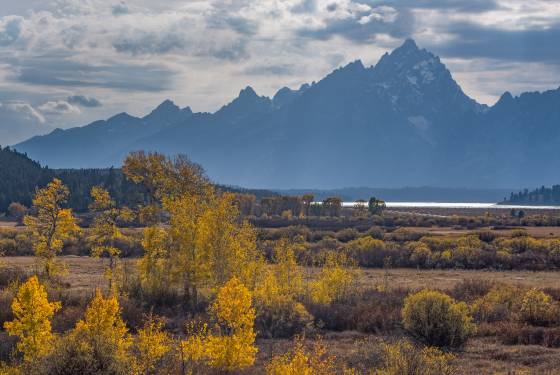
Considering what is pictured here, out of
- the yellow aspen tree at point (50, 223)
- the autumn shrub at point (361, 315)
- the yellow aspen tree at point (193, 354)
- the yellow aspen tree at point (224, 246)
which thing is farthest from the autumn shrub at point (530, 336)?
the yellow aspen tree at point (50, 223)

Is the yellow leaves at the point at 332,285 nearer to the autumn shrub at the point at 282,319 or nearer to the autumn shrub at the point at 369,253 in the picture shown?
the autumn shrub at the point at 282,319

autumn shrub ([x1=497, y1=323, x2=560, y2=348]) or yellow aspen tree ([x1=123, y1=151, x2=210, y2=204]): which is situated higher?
yellow aspen tree ([x1=123, y1=151, x2=210, y2=204])

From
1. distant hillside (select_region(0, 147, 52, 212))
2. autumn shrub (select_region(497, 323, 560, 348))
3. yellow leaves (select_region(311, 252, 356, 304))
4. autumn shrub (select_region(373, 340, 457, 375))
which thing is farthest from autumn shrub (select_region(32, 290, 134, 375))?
distant hillside (select_region(0, 147, 52, 212))

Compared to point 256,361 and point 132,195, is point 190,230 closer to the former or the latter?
point 256,361

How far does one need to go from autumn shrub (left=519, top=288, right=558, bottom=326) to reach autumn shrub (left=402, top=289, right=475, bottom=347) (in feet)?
13.1

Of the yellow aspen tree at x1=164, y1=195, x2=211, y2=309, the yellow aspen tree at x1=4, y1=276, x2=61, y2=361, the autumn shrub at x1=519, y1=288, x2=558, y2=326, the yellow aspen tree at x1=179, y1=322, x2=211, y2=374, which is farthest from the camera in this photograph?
the yellow aspen tree at x1=164, y1=195, x2=211, y2=309

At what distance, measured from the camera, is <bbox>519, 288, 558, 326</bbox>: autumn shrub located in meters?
26.7

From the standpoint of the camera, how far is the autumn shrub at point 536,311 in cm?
2667

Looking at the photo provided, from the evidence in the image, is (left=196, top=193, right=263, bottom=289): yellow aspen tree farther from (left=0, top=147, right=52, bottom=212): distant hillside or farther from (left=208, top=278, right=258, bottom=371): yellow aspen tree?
(left=0, top=147, right=52, bottom=212): distant hillside

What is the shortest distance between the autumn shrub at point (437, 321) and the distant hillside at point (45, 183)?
10791 cm

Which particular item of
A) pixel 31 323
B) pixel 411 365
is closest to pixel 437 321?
pixel 411 365

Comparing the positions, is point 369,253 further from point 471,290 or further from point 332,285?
point 332,285

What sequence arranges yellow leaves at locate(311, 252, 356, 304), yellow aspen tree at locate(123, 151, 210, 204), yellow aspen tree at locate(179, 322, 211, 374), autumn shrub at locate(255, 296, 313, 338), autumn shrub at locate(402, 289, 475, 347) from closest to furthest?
yellow aspen tree at locate(179, 322, 211, 374) < autumn shrub at locate(402, 289, 475, 347) < autumn shrub at locate(255, 296, 313, 338) < yellow leaves at locate(311, 252, 356, 304) < yellow aspen tree at locate(123, 151, 210, 204)

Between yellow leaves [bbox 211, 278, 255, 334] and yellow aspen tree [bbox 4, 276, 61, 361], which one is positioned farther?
yellow leaves [bbox 211, 278, 255, 334]
